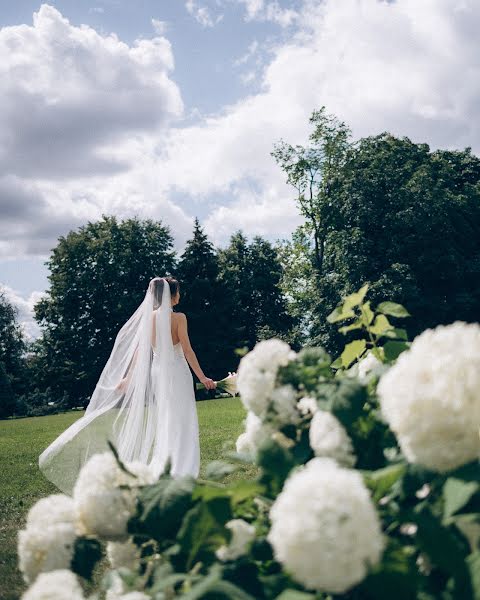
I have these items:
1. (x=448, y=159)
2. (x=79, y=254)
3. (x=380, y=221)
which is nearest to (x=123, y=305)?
(x=79, y=254)

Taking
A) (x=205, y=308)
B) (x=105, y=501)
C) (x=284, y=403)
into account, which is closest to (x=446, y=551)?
(x=284, y=403)

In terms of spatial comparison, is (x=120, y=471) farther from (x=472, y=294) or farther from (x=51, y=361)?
(x=51, y=361)

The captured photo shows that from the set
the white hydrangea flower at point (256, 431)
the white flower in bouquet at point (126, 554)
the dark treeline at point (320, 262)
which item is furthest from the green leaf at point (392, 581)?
the dark treeline at point (320, 262)

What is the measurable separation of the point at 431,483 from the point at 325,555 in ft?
1.73

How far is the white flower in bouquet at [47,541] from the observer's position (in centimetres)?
165

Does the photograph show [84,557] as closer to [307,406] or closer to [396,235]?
[307,406]

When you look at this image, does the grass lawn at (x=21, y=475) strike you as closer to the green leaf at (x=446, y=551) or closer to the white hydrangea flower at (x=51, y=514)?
the white hydrangea flower at (x=51, y=514)

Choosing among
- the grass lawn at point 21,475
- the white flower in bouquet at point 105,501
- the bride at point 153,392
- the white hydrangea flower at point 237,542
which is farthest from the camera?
the bride at point 153,392

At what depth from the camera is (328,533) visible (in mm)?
1104

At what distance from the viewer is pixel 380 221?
31.6 metres

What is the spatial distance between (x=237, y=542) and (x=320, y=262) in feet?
111

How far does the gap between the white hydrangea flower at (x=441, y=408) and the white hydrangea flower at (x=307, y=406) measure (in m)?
0.39

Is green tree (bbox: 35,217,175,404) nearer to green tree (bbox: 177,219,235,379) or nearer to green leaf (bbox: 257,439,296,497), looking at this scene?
green tree (bbox: 177,219,235,379)

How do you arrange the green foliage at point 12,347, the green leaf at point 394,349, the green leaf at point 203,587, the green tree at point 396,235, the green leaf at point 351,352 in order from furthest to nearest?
the green foliage at point 12,347
the green tree at point 396,235
the green leaf at point 351,352
the green leaf at point 394,349
the green leaf at point 203,587
